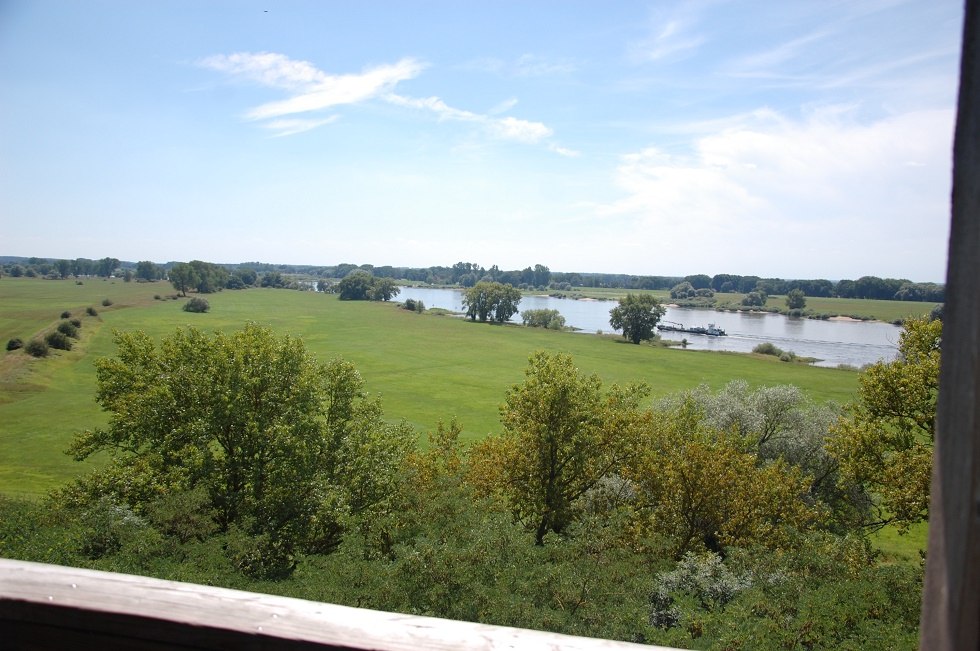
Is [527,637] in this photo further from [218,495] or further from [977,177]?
[218,495]

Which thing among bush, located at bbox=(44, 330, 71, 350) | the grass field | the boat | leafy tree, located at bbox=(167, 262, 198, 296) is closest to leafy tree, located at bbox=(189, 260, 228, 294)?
leafy tree, located at bbox=(167, 262, 198, 296)

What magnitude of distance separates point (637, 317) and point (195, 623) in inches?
4079

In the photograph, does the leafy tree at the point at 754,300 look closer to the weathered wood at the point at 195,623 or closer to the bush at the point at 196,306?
the bush at the point at 196,306

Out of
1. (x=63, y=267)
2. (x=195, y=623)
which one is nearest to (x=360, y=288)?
(x=63, y=267)

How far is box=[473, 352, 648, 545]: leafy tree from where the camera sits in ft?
69.9

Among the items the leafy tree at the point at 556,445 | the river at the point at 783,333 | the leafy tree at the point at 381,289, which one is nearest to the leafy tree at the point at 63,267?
the leafy tree at the point at 381,289

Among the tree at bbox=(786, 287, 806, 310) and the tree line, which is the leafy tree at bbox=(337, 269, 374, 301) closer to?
the tree at bbox=(786, 287, 806, 310)

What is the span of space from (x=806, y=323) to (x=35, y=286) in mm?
156062

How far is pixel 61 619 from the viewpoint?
1688 mm

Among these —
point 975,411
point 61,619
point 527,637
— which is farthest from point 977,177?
point 61,619

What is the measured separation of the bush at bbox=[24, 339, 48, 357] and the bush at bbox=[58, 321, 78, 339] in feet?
17.1

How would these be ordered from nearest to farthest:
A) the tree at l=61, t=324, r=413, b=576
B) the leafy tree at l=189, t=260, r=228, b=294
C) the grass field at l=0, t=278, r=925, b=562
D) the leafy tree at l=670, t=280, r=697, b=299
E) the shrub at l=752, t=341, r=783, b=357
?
the tree at l=61, t=324, r=413, b=576 < the grass field at l=0, t=278, r=925, b=562 < the shrub at l=752, t=341, r=783, b=357 < the leafy tree at l=189, t=260, r=228, b=294 < the leafy tree at l=670, t=280, r=697, b=299

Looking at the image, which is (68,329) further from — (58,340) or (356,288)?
(356,288)

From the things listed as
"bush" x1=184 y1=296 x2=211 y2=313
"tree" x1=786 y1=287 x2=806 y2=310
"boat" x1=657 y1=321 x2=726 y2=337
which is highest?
"tree" x1=786 y1=287 x2=806 y2=310
